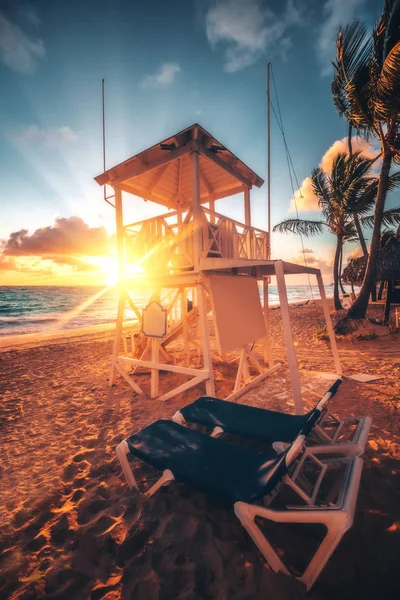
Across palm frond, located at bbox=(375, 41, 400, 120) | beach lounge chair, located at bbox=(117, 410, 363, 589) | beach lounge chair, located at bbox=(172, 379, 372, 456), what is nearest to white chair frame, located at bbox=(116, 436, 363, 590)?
beach lounge chair, located at bbox=(117, 410, 363, 589)

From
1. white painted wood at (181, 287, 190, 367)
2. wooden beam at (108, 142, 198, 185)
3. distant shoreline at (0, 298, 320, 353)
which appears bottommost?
distant shoreline at (0, 298, 320, 353)

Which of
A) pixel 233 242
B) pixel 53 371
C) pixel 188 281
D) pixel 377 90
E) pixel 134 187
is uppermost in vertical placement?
pixel 377 90

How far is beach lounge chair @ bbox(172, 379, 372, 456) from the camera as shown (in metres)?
3.52

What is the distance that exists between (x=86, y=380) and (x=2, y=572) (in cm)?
641

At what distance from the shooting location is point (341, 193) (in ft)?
56.6

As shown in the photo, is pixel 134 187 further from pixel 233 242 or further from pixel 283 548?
pixel 283 548

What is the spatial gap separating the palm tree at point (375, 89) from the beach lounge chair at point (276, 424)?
10585mm

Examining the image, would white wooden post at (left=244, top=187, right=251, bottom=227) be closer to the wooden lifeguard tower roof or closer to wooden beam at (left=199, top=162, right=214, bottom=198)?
the wooden lifeguard tower roof

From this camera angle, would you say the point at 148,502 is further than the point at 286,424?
No

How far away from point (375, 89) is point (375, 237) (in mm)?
6068

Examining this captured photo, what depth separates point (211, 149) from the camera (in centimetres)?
654

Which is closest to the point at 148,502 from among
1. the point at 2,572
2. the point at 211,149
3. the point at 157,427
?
the point at 157,427

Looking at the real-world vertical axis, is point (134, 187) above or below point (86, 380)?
above

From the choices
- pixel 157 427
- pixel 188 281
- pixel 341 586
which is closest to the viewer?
pixel 341 586
